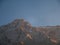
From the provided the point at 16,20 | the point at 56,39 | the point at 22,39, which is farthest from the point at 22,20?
the point at 56,39

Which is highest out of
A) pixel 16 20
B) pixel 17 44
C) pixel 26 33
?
pixel 16 20

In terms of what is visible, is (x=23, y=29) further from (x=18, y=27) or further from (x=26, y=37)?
(x=26, y=37)

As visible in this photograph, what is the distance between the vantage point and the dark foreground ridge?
29192 millimetres

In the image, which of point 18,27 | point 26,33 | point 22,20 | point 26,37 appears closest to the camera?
point 26,37

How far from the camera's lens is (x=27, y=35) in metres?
30.4

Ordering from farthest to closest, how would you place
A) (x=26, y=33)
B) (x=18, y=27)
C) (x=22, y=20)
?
(x=22, y=20)
(x=18, y=27)
(x=26, y=33)

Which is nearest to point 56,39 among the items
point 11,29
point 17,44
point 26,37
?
point 26,37

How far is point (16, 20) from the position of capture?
37.4 meters

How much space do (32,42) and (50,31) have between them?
23.2 feet

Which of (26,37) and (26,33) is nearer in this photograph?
(26,37)

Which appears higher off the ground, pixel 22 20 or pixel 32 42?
pixel 22 20

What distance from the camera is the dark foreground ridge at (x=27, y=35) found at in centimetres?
2919

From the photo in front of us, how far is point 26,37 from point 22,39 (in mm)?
1472

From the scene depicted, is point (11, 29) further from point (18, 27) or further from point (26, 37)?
point (26, 37)
